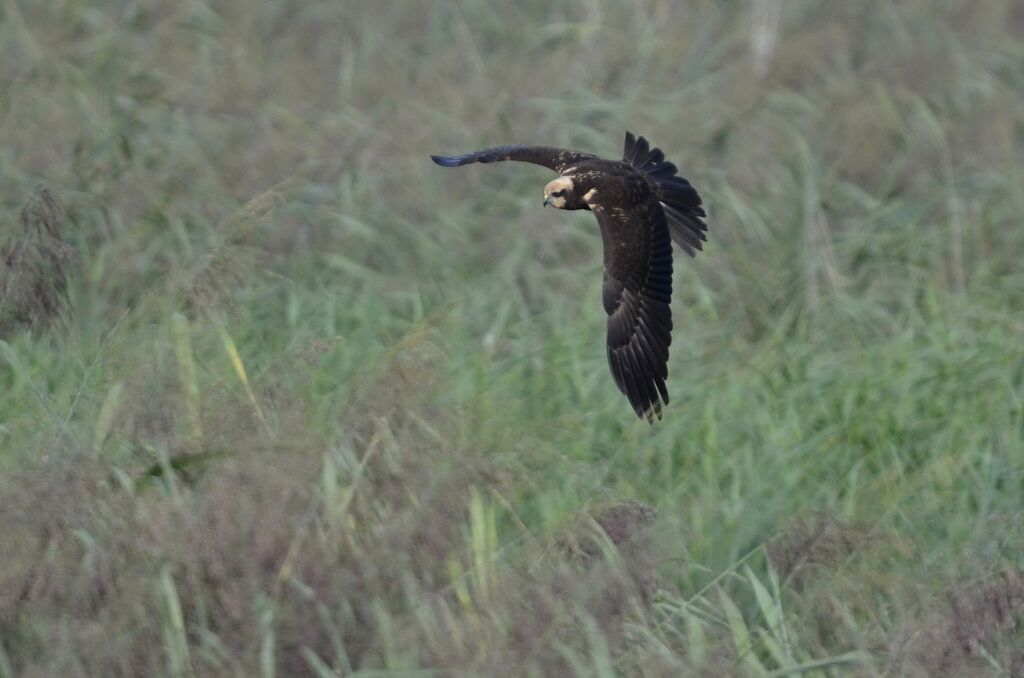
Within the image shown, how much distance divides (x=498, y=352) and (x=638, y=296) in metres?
1.02

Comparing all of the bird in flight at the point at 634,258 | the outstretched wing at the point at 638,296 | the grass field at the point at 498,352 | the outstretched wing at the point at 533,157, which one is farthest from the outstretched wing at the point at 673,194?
the grass field at the point at 498,352

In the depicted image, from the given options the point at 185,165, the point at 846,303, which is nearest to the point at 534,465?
the point at 846,303

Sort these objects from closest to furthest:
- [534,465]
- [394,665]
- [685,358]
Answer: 1. [394,665]
2. [534,465]
3. [685,358]

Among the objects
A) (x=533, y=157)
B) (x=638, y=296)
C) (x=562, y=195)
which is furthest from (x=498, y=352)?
(x=638, y=296)

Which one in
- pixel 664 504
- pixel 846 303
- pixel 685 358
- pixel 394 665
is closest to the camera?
pixel 394 665

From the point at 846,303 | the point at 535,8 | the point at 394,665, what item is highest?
the point at 535,8

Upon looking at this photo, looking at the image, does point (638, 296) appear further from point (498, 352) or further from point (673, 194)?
point (498, 352)

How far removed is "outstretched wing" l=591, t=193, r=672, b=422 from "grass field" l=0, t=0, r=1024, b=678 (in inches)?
8.6

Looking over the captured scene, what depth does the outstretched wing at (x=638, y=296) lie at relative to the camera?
4.41 m

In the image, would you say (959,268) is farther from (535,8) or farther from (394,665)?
(394,665)

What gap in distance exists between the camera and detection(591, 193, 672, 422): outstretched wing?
4410mm

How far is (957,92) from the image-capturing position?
7.36 meters

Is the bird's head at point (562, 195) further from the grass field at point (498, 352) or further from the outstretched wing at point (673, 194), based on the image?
the grass field at point (498, 352)

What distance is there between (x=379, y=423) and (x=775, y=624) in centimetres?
90
